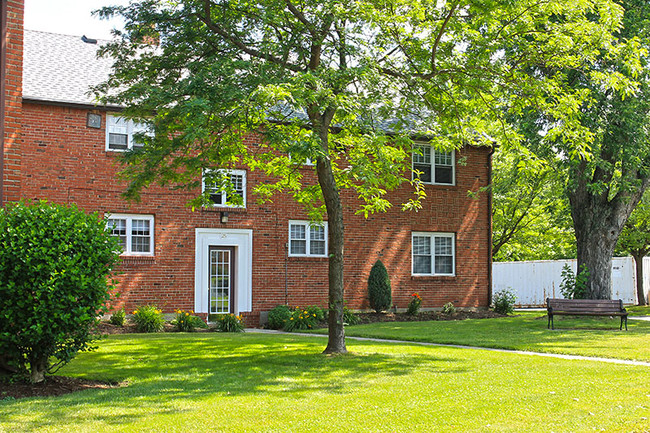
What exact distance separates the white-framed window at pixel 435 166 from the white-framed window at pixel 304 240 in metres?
4.44

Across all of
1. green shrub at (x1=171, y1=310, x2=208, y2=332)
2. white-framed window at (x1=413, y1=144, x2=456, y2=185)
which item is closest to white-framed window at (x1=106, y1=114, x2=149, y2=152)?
green shrub at (x1=171, y1=310, x2=208, y2=332)

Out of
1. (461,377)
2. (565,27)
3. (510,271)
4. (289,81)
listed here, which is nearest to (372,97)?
(289,81)

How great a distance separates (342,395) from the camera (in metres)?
7.80

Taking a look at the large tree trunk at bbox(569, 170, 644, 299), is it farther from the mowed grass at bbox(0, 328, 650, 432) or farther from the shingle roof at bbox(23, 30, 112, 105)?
the shingle roof at bbox(23, 30, 112, 105)

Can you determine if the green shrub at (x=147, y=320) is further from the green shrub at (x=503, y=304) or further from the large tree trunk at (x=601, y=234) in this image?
the large tree trunk at (x=601, y=234)

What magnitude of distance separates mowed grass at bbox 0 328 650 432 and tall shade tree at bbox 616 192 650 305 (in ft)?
71.5

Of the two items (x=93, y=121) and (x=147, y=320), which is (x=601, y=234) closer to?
(x=147, y=320)

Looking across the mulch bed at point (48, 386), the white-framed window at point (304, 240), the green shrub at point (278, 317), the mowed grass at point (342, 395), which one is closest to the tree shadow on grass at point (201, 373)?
the mowed grass at point (342, 395)

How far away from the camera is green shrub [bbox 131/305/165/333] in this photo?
1723cm

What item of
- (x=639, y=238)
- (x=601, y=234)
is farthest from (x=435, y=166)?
(x=639, y=238)

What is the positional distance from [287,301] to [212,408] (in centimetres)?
1354

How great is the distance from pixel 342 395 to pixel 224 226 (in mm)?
12654

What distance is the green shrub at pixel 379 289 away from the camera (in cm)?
2141

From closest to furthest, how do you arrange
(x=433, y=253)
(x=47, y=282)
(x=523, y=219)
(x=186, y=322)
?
(x=47, y=282) → (x=186, y=322) → (x=433, y=253) → (x=523, y=219)
